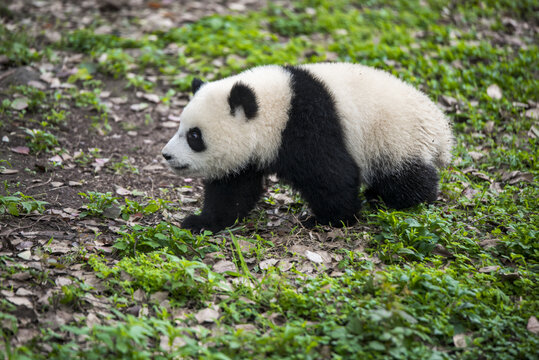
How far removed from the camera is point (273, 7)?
9656mm

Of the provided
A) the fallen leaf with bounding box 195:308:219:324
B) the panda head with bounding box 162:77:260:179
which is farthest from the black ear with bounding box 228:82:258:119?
the fallen leaf with bounding box 195:308:219:324

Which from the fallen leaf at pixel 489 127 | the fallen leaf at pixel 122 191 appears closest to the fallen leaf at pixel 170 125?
the fallen leaf at pixel 122 191

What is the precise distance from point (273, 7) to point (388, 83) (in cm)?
533

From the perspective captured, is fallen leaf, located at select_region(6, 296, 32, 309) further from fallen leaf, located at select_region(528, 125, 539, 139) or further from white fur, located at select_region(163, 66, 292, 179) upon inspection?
fallen leaf, located at select_region(528, 125, 539, 139)

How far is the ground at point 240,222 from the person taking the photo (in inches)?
129

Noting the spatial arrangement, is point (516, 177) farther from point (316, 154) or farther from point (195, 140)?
point (195, 140)

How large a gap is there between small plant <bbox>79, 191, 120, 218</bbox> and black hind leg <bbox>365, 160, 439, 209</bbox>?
105 inches

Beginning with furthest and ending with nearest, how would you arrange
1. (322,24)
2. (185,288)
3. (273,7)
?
1. (273,7)
2. (322,24)
3. (185,288)

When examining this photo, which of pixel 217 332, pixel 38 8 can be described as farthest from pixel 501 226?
pixel 38 8

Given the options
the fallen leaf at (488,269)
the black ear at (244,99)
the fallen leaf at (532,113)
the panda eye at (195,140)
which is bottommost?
the fallen leaf at (488,269)

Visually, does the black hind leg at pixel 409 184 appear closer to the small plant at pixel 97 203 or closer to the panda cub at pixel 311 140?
the panda cub at pixel 311 140

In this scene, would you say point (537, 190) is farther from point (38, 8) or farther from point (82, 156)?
point (38, 8)

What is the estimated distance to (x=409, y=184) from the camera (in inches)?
194

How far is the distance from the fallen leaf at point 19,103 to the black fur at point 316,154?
3.79 metres
